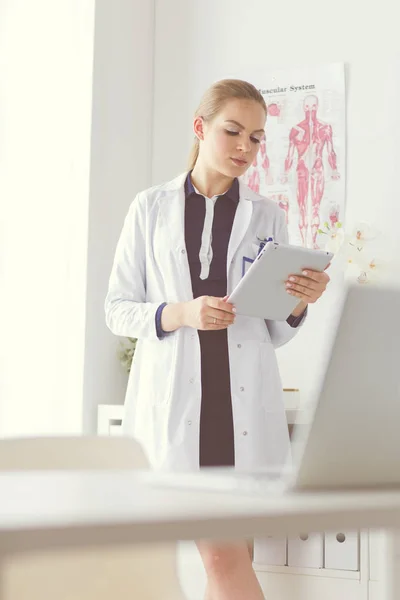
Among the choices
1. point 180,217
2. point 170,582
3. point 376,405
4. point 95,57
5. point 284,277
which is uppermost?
point 95,57

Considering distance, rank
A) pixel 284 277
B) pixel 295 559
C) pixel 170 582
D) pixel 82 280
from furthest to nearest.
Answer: pixel 82 280, pixel 295 559, pixel 284 277, pixel 170 582

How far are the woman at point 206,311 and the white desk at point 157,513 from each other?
1.20m

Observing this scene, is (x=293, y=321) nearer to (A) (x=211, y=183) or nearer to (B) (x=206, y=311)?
(B) (x=206, y=311)

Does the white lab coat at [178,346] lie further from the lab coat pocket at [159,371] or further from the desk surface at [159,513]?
the desk surface at [159,513]

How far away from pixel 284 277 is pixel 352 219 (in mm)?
1315

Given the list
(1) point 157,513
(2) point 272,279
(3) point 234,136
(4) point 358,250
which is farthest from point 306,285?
(1) point 157,513

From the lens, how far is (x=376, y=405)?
1.84ft

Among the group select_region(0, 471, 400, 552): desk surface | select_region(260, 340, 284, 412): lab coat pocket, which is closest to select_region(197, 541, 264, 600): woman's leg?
select_region(260, 340, 284, 412): lab coat pocket

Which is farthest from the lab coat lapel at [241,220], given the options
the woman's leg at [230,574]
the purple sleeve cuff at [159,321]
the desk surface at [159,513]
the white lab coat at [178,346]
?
the desk surface at [159,513]

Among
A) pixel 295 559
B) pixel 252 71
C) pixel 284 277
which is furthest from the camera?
pixel 252 71

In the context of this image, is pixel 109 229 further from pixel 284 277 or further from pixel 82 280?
pixel 284 277

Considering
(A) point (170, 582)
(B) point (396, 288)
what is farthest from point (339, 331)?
(A) point (170, 582)

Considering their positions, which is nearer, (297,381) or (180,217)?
(180,217)

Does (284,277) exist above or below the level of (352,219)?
below
